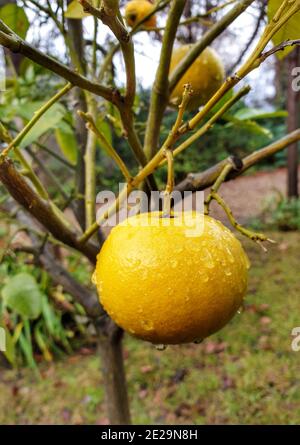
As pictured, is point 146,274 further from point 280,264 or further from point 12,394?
point 280,264

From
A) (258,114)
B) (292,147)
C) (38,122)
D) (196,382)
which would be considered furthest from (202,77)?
(292,147)

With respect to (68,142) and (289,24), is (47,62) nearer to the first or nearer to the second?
(289,24)

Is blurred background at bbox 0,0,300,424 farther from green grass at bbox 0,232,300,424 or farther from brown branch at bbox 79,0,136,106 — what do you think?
brown branch at bbox 79,0,136,106

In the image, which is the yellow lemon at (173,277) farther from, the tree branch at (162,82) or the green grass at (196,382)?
the green grass at (196,382)

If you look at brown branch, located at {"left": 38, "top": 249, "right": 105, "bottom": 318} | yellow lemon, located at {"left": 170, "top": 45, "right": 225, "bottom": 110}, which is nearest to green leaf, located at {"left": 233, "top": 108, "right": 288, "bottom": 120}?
yellow lemon, located at {"left": 170, "top": 45, "right": 225, "bottom": 110}

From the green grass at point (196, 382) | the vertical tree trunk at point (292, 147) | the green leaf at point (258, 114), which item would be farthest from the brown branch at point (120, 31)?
the vertical tree trunk at point (292, 147)

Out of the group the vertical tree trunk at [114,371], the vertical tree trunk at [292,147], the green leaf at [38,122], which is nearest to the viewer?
the green leaf at [38,122]
